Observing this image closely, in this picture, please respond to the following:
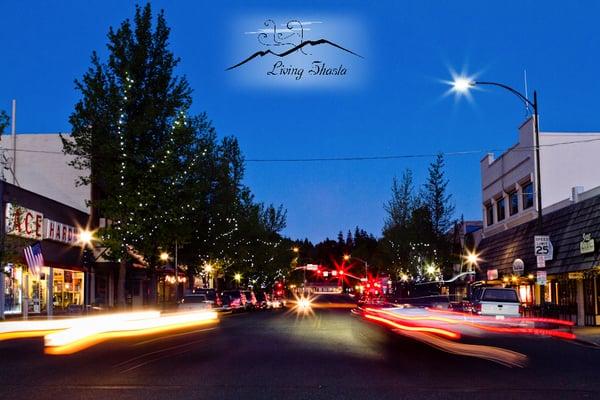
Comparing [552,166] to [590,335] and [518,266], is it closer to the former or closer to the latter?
[518,266]

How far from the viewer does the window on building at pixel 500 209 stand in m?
51.9

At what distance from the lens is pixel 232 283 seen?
90.5 m

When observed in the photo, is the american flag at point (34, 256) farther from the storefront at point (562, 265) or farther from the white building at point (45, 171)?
the storefront at point (562, 265)

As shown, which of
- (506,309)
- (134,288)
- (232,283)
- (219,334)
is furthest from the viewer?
(232,283)

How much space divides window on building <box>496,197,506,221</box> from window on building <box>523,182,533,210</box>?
4.99 meters

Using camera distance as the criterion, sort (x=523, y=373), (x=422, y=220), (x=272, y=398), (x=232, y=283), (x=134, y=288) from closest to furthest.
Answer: (x=272, y=398), (x=523, y=373), (x=134, y=288), (x=422, y=220), (x=232, y=283)

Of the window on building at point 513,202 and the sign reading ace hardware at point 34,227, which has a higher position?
the window on building at point 513,202

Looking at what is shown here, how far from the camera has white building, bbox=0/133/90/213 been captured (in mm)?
49906

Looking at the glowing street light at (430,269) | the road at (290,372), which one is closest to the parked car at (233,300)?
the glowing street light at (430,269)

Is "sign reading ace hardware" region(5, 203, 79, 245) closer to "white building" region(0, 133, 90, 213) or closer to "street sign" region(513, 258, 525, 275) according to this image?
"white building" region(0, 133, 90, 213)

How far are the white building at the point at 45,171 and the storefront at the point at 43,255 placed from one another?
75.5 inches

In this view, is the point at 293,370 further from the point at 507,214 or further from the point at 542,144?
the point at 507,214

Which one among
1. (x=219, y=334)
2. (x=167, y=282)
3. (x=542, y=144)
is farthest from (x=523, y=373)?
(x=167, y=282)

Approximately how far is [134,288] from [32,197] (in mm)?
20795
